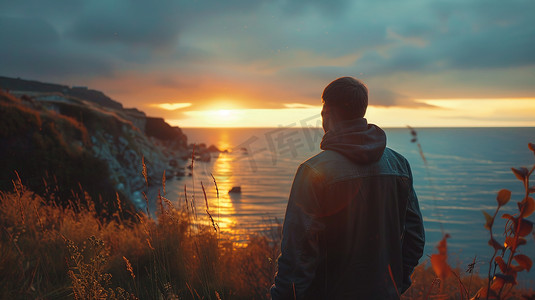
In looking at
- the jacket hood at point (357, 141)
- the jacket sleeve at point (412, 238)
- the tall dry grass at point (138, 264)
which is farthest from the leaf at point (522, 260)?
the tall dry grass at point (138, 264)

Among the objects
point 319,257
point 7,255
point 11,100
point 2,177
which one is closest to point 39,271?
point 7,255

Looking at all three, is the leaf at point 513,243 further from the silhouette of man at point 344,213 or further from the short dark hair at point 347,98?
the short dark hair at point 347,98

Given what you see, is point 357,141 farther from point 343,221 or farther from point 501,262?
point 501,262

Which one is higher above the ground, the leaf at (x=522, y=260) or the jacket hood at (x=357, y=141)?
the jacket hood at (x=357, y=141)

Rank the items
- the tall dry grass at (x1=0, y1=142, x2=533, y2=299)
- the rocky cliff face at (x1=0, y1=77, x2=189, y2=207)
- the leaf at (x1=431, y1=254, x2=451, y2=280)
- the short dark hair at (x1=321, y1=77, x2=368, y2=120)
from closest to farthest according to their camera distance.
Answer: the leaf at (x1=431, y1=254, x2=451, y2=280) → the short dark hair at (x1=321, y1=77, x2=368, y2=120) → the tall dry grass at (x1=0, y1=142, x2=533, y2=299) → the rocky cliff face at (x1=0, y1=77, x2=189, y2=207)

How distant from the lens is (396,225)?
1.84 metres

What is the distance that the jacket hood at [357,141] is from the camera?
166 cm

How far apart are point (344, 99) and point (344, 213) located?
0.66 metres

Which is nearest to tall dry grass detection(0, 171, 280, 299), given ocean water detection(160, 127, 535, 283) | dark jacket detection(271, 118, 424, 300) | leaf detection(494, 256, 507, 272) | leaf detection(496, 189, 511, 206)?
dark jacket detection(271, 118, 424, 300)

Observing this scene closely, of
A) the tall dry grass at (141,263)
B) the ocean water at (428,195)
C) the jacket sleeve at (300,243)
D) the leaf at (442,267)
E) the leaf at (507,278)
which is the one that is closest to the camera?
the leaf at (442,267)

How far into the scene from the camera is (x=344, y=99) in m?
1.75

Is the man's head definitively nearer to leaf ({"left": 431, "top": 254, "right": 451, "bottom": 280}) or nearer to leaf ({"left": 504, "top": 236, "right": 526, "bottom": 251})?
leaf ({"left": 504, "top": 236, "right": 526, "bottom": 251})

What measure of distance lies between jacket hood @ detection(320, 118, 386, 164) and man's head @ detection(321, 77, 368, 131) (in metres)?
0.05

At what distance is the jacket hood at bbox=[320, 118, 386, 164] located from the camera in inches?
65.5
